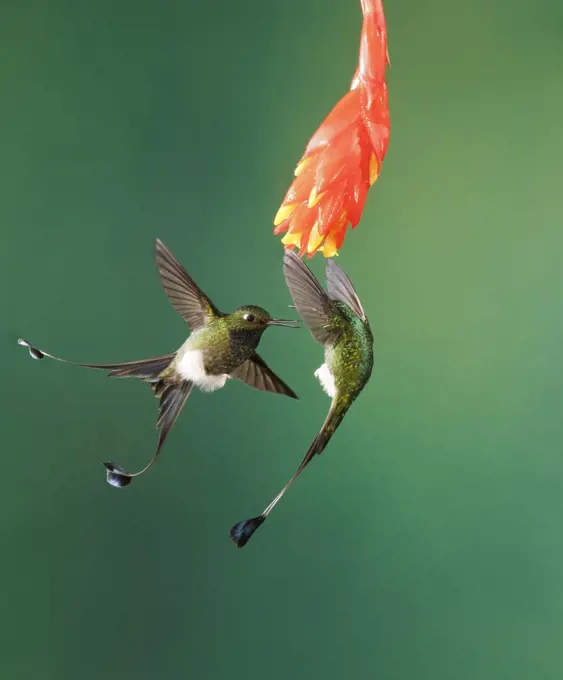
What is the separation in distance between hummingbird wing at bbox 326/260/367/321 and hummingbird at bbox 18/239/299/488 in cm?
8

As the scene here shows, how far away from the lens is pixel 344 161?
0.67 meters

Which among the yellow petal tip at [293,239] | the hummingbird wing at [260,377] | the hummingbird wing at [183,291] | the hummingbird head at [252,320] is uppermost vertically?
the yellow petal tip at [293,239]

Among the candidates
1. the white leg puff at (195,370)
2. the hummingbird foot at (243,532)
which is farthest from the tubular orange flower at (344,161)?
the hummingbird foot at (243,532)

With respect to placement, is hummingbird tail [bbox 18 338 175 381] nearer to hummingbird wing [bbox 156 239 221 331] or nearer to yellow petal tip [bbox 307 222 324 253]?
hummingbird wing [bbox 156 239 221 331]

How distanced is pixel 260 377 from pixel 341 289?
0.11 meters

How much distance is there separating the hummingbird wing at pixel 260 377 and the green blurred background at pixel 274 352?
2.36 ft

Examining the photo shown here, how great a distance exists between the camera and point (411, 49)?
163 centimetres

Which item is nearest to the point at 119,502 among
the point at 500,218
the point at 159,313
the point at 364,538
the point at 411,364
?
the point at 159,313

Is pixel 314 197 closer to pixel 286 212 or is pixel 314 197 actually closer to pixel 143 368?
pixel 286 212

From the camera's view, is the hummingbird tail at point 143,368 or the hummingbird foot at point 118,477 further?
the hummingbird tail at point 143,368

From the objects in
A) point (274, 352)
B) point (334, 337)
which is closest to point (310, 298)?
point (334, 337)

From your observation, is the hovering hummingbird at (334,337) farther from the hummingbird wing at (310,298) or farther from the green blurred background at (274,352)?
the green blurred background at (274,352)

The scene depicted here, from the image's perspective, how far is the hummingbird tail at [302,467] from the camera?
1.85 ft

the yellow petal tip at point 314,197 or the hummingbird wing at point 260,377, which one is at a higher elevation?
the yellow petal tip at point 314,197
